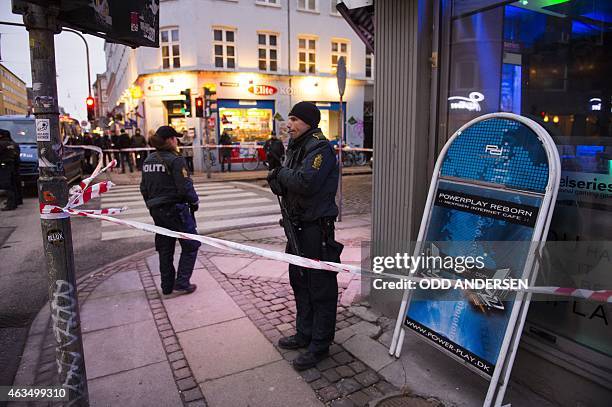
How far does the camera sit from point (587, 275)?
2826mm

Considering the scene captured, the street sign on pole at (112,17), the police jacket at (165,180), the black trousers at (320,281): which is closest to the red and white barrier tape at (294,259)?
the black trousers at (320,281)

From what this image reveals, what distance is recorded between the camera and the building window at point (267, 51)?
24219mm

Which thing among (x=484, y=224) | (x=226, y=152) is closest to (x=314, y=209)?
(x=484, y=224)

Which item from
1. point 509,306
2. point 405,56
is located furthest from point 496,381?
point 405,56

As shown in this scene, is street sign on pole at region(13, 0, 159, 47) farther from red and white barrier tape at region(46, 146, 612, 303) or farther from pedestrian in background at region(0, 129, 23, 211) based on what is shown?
pedestrian in background at region(0, 129, 23, 211)

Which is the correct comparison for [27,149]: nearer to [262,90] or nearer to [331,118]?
[262,90]

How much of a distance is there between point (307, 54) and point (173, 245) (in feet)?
73.7

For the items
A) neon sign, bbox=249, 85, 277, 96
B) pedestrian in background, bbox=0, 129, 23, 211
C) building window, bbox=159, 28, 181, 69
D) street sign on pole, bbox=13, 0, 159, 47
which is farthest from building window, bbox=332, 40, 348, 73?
street sign on pole, bbox=13, 0, 159, 47

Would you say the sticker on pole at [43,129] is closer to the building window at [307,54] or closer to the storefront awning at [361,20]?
the storefront awning at [361,20]

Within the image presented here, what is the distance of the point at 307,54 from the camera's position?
25.5 metres

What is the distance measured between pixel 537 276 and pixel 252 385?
2.12m

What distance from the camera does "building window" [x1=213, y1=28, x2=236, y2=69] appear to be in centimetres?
2311

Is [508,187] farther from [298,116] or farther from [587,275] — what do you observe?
[298,116]

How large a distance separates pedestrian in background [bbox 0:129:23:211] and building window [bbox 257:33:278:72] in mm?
15241
